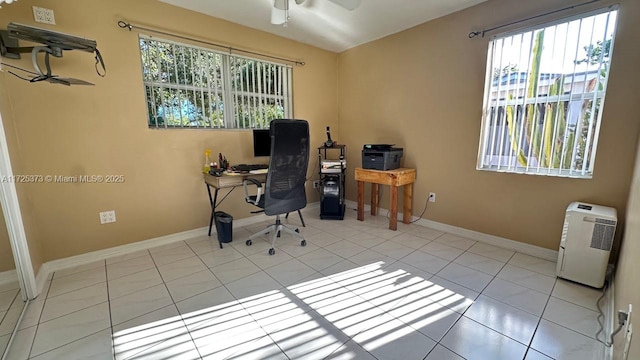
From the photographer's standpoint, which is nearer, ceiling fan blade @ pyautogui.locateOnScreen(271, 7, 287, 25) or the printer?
ceiling fan blade @ pyautogui.locateOnScreen(271, 7, 287, 25)

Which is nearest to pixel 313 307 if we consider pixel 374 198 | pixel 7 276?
pixel 7 276

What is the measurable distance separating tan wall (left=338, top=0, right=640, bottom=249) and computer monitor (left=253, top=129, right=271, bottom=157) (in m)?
1.51

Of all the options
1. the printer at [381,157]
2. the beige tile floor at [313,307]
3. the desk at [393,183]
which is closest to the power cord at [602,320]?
the beige tile floor at [313,307]

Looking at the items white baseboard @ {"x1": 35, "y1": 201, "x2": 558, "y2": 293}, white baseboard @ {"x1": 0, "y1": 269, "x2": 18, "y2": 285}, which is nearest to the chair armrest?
white baseboard @ {"x1": 35, "y1": 201, "x2": 558, "y2": 293}

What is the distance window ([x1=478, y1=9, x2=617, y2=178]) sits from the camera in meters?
2.09

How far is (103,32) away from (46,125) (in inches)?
37.8

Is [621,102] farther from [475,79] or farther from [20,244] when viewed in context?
[20,244]

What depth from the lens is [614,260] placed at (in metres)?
2.05

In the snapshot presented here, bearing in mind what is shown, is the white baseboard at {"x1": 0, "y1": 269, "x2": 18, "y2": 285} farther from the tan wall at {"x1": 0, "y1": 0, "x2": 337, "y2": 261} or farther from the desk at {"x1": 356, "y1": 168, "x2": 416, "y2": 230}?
the desk at {"x1": 356, "y1": 168, "x2": 416, "y2": 230}

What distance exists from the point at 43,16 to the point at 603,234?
15.4 feet

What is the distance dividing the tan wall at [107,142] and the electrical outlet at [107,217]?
0.13ft


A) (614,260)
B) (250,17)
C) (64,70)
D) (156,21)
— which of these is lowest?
(614,260)

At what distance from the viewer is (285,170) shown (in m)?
2.58

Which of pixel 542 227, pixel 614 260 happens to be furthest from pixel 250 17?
pixel 614 260
